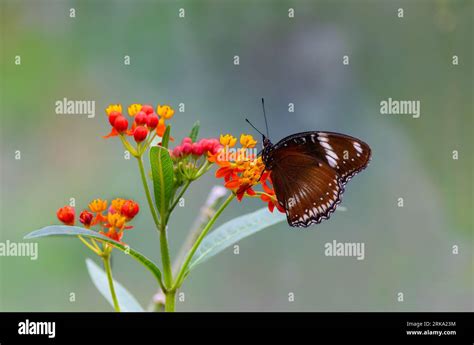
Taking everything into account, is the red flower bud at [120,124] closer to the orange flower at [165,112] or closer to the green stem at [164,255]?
the orange flower at [165,112]

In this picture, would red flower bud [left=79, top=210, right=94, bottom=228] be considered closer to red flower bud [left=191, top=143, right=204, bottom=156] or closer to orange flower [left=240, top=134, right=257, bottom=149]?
red flower bud [left=191, top=143, right=204, bottom=156]

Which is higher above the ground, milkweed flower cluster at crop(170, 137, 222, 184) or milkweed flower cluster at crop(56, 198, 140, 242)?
milkweed flower cluster at crop(170, 137, 222, 184)

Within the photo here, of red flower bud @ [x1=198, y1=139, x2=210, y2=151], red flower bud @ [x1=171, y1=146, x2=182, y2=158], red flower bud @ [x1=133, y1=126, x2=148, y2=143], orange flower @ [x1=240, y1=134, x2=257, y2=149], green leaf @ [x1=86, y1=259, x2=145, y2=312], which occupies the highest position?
red flower bud @ [x1=133, y1=126, x2=148, y2=143]

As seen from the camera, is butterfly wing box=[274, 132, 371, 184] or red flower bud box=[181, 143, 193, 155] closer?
red flower bud box=[181, 143, 193, 155]

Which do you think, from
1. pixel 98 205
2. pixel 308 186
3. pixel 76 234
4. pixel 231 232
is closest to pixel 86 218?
pixel 98 205

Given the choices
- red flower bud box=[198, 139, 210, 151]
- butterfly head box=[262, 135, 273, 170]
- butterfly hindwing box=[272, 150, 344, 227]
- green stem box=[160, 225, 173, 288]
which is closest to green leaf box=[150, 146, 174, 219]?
green stem box=[160, 225, 173, 288]

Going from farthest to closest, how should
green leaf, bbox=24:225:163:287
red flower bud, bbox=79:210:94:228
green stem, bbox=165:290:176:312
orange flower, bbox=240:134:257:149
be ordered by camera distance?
orange flower, bbox=240:134:257:149 < red flower bud, bbox=79:210:94:228 < green stem, bbox=165:290:176:312 < green leaf, bbox=24:225:163:287
